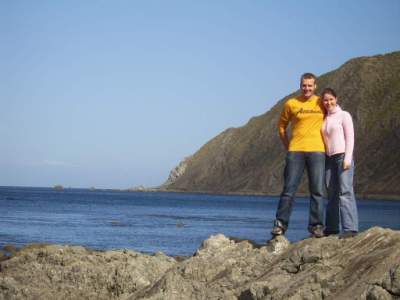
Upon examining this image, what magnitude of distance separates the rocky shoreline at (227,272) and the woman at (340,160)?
29.1 inches

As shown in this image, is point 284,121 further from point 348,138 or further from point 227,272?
point 227,272

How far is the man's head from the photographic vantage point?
1069cm

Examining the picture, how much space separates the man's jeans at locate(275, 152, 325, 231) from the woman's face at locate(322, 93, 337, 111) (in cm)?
62

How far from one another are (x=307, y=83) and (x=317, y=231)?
1.93 m

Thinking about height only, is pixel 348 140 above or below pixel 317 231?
above

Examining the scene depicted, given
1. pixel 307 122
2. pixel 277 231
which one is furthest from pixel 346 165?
pixel 277 231

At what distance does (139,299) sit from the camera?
10.5 meters

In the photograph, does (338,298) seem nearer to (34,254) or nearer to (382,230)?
(382,230)

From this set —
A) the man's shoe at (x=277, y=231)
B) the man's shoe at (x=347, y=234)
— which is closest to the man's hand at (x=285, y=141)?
the man's shoe at (x=277, y=231)

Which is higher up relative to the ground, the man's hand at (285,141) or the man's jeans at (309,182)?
the man's hand at (285,141)

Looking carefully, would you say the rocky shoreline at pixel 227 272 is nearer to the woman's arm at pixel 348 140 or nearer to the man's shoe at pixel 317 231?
the man's shoe at pixel 317 231

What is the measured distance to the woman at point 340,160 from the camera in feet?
34.5

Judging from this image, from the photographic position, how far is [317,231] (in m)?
10.6

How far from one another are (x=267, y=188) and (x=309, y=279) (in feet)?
444
